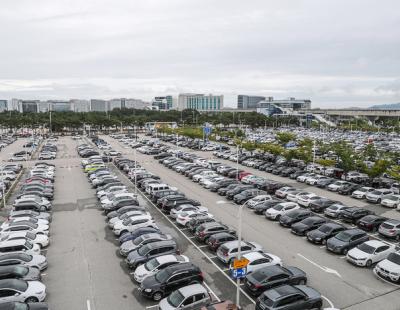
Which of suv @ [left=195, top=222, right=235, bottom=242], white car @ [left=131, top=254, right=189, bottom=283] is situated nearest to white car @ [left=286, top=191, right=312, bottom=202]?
suv @ [left=195, top=222, right=235, bottom=242]

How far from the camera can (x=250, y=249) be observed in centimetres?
1925

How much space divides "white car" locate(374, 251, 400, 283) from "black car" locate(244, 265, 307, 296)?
13.1 feet

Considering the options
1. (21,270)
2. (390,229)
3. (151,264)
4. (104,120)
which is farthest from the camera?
(104,120)

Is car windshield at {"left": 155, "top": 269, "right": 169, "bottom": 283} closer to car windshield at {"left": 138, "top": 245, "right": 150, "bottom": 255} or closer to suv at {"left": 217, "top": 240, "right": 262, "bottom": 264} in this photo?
car windshield at {"left": 138, "top": 245, "right": 150, "bottom": 255}

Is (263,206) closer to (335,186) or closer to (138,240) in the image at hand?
(335,186)

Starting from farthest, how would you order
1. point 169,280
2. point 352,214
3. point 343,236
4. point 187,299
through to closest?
point 352,214
point 343,236
point 169,280
point 187,299

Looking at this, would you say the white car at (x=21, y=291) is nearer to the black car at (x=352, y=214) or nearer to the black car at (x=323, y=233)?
the black car at (x=323, y=233)

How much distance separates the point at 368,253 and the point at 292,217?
21.3ft

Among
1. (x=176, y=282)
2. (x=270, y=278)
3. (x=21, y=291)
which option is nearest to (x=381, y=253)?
(x=270, y=278)

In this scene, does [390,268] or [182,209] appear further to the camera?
[182,209]

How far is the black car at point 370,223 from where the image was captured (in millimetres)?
24141

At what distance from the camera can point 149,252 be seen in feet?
60.9

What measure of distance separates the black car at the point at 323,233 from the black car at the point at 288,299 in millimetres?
7290

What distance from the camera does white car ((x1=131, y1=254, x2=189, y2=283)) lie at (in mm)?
16719
